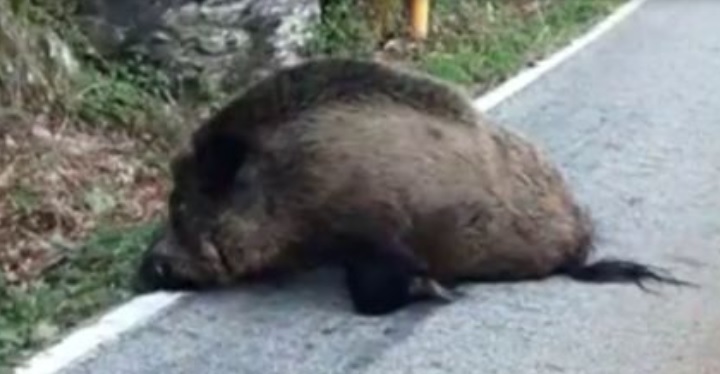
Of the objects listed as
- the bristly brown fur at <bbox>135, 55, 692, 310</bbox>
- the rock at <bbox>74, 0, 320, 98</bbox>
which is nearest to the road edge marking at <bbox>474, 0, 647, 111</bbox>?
the rock at <bbox>74, 0, 320, 98</bbox>

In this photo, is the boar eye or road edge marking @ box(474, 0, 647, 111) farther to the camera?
road edge marking @ box(474, 0, 647, 111)

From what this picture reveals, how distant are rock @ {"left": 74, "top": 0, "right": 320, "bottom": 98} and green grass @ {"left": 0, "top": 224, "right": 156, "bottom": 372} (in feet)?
7.59

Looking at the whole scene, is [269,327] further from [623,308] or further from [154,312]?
[623,308]

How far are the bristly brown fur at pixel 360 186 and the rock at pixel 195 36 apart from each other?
2.85 m

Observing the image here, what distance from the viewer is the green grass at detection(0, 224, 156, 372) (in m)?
6.71

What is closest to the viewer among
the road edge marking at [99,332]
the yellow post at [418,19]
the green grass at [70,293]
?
the road edge marking at [99,332]

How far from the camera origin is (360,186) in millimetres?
6988

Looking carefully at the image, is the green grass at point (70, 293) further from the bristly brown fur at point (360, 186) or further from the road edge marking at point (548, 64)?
the road edge marking at point (548, 64)

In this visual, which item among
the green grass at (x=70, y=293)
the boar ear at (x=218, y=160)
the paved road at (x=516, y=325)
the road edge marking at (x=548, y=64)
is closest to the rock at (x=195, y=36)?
the road edge marking at (x=548, y=64)

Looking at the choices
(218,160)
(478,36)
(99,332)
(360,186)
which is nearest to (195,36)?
(218,160)

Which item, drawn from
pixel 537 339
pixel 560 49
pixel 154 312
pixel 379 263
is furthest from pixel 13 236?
pixel 560 49

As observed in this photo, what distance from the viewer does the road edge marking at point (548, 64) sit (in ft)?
38.9

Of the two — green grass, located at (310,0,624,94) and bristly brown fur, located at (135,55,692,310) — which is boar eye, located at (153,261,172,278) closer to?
bristly brown fur, located at (135,55,692,310)

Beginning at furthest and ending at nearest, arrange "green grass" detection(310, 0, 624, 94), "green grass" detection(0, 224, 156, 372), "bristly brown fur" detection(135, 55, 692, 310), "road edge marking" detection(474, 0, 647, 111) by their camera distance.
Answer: "green grass" detection(310, 0, 624, 94) < "road edge marking" detection(474, 0, 647, 111) < "bristly brown fur" detection(135, 55, 692, 310) < "green grass" detection(0, 224, 156, 372)
